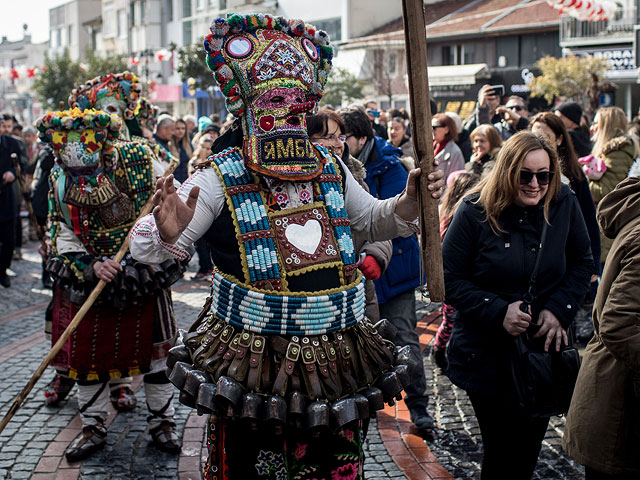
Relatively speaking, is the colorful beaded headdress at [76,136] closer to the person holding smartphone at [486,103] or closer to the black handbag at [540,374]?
the black handbag at [540,374]

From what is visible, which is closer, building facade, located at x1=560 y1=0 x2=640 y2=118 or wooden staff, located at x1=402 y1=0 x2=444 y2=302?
wooden staff, located at x1=402 y1=0 x2=444 y2=302

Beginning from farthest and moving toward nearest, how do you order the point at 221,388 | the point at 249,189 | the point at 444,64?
1. the point at 444,64
2. the point at 249,189
3. the point at 221,388

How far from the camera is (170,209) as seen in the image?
2932mm

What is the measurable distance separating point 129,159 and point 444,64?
33.0 metres

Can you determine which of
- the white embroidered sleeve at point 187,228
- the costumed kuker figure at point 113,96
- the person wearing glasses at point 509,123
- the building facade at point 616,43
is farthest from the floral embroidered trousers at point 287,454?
the building facade at point 616,43

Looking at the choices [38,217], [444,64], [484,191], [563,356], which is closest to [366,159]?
[484,191]

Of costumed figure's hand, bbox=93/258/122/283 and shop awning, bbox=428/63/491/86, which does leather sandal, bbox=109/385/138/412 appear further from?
shop awning, bbox=428/63/491/86

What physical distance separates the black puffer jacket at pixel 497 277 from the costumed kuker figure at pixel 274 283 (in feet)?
2.18

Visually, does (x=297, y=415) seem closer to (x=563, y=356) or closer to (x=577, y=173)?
(x=563, y=356)

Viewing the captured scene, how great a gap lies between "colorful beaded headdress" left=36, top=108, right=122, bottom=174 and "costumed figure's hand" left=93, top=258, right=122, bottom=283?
0.64m

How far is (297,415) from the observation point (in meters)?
2.97

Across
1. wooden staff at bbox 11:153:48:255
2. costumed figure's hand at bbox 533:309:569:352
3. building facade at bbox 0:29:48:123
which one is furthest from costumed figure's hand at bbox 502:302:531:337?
building facade at bbox 0:29:48:123

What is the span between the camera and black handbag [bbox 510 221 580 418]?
3.70 m

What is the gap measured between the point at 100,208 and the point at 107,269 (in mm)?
462
